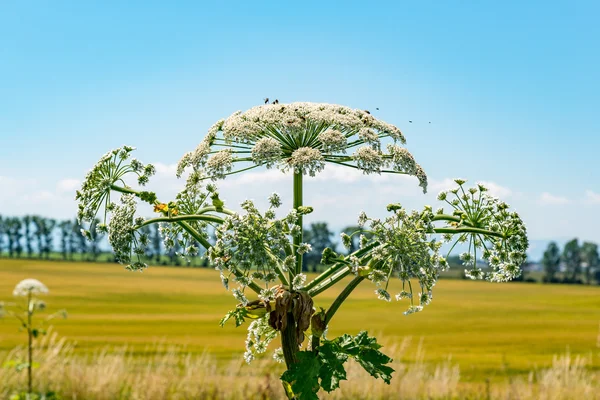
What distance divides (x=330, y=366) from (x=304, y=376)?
20 centimetres

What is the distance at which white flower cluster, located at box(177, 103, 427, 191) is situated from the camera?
13.4ft

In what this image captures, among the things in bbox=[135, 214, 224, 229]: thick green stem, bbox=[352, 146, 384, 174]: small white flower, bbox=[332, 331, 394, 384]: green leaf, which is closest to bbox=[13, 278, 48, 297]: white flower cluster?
bbox=[135, 214, 224, 229]: thick green stem

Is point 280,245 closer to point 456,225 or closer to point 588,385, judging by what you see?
point 456,225

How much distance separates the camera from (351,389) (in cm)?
1001

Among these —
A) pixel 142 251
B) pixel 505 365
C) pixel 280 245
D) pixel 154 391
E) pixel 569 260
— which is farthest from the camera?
pixel 569 260

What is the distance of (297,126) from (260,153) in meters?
0.36

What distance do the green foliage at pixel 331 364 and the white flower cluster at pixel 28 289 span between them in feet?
7.26

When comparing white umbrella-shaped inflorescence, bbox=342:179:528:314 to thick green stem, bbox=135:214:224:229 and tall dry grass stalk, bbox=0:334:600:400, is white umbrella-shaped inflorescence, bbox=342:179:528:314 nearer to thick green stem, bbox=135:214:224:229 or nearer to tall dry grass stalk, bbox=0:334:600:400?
thick green stem, bbox=135:214:224:229

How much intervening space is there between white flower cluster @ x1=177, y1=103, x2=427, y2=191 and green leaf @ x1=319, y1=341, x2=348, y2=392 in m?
1.29

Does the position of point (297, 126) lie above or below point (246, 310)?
above

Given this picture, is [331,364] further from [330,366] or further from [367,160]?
[367,160]

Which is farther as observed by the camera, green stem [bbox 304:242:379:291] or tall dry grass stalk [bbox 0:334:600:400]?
tall dry grass stalk [bbox 0:334:600:400]

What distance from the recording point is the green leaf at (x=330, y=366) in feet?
13.1

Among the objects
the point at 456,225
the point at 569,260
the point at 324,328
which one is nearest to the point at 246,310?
the point at 324,328
